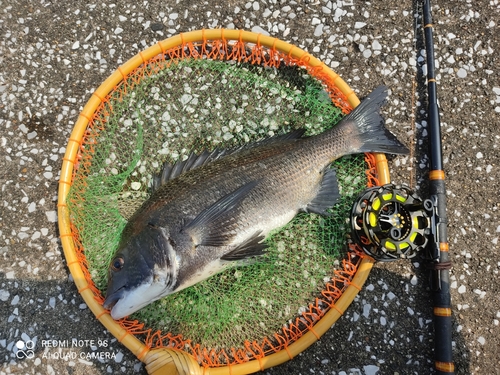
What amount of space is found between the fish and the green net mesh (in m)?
0.24

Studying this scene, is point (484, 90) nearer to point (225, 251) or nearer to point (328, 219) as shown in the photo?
point (328, 219)

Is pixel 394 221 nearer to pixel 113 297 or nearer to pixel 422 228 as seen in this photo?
pixel 422 228

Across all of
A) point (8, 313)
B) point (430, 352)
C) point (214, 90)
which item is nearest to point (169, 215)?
point (214, 90)

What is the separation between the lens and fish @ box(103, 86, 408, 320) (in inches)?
102

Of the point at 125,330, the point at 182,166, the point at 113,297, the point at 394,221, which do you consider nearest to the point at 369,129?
the point at 394,221

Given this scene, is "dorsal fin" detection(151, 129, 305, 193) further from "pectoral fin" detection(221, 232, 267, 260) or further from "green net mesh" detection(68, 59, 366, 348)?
"pectoral fin" detection(221, 232, 267, 260)

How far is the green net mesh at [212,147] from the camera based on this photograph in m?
3.00

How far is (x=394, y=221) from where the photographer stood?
2.80m

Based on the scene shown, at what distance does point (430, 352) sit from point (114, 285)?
2442 millimetres

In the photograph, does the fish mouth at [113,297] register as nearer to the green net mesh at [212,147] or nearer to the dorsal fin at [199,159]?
the green net mesh at [212,147]

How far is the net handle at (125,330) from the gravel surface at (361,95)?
0.42 meters

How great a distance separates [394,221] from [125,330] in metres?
2.00

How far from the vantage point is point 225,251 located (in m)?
2.75

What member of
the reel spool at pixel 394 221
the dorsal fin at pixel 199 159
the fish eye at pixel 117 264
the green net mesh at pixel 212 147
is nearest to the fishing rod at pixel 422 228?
the reel spool at pixel 394 221
